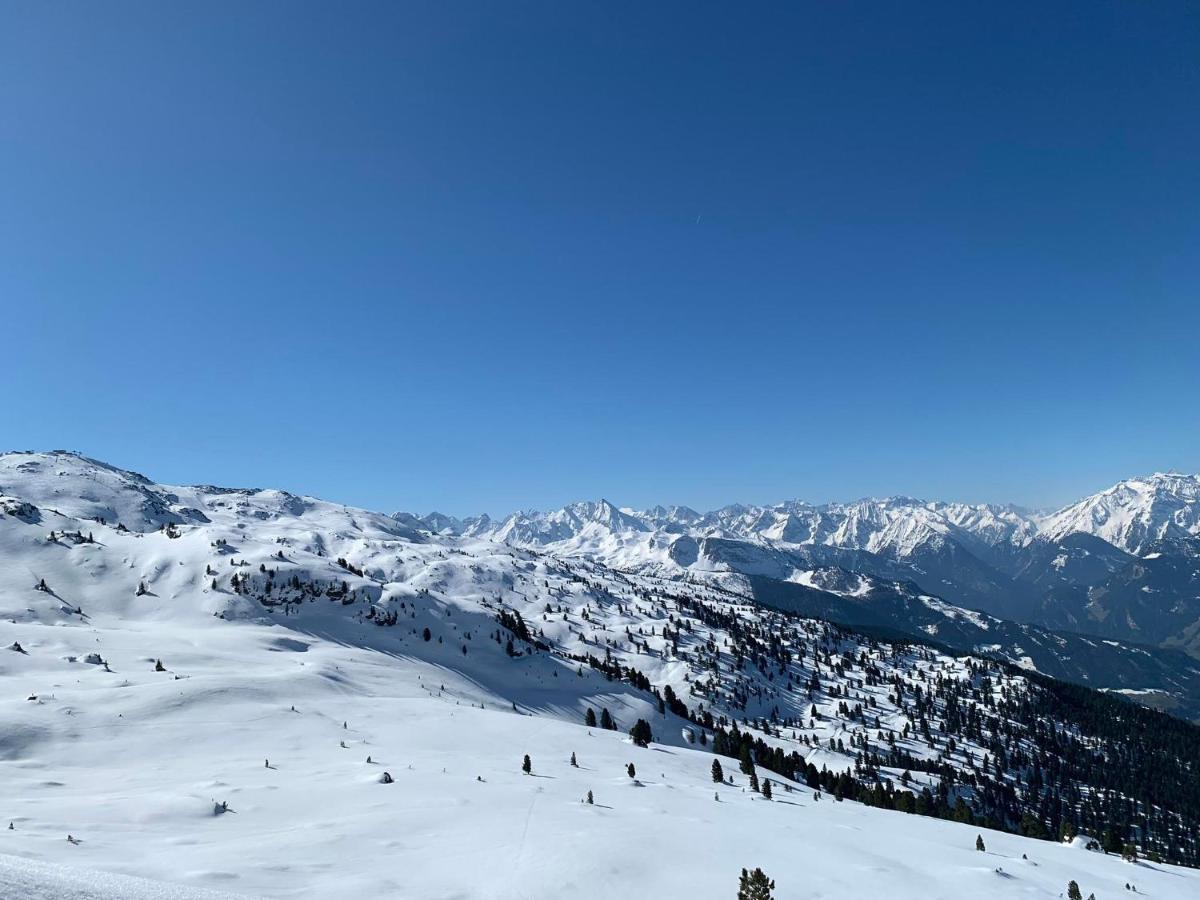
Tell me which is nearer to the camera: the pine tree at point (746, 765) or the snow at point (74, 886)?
the snow at point (74, 886)

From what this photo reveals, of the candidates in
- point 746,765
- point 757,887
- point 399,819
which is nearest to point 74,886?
point 757,887

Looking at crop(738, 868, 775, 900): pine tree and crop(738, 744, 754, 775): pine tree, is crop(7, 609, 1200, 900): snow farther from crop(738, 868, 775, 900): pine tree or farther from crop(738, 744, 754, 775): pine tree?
crop(738, 744, 754, 775): pine tree

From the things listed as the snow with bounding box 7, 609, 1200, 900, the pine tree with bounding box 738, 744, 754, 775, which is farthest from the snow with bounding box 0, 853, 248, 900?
the pine tree with bounding box 738, 744, 754, 775

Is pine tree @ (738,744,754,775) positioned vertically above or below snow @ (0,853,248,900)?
below

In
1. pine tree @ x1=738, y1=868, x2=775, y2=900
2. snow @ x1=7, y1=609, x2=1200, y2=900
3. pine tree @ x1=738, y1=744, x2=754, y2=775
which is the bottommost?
pine tree @ x1=738, y1=744, x2=754, y2=775

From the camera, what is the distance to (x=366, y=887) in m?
27.2

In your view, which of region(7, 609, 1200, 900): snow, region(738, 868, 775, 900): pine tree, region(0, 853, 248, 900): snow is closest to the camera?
region(0, 853, 248, 900): snow

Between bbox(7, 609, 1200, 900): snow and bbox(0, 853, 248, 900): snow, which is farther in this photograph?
bbox(7, 609, 1200, 900): snow

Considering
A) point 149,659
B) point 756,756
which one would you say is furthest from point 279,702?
point 756,756

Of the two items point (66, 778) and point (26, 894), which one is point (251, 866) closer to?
point (26, 894)

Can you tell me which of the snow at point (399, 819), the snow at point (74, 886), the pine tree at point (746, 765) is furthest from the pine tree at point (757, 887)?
the pine tree at point (746, 765)

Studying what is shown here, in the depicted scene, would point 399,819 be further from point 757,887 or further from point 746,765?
point 746,765

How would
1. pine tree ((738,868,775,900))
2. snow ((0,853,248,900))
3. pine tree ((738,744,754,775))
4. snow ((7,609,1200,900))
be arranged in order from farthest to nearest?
pine tree ((738,744,754,775))
snow ((7,609,1200,900))
pine tree ((738,868,775,900))
snow ((0,853,248,900))

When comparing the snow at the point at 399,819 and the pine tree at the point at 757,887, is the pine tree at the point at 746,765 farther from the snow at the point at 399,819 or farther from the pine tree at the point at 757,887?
the pine tree at the point at 757,887
